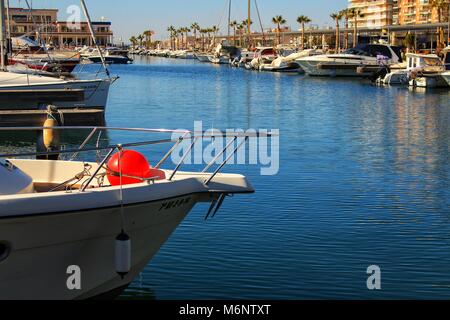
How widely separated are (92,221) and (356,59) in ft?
237

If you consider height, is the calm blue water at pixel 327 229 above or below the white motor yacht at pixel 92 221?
below

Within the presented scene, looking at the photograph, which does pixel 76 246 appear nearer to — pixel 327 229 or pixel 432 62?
pixel 327 229

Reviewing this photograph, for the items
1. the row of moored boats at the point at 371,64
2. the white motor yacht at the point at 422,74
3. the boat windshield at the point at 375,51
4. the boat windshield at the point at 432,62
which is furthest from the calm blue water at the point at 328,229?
the boat windshield at the point at 375,51

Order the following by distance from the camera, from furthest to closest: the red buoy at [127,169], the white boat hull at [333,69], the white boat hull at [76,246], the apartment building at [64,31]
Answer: the apartment building at [64,31], the white boat hull at [333,69], the red buoy at [127,169], the white boat hull at [76,246]

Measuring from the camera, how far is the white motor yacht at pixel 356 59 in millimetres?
79000

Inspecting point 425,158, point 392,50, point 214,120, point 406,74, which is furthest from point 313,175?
point 392,50

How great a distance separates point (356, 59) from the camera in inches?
3123

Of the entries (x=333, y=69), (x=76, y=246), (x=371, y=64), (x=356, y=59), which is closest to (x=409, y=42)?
(x=356, y=59)

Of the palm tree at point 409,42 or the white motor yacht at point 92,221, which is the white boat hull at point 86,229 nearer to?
the white motor yacht at point 92,221

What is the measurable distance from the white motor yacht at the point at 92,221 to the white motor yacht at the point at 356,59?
6953 centimetres

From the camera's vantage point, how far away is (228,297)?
11.1 meters

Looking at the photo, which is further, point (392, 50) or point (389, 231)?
point (392, 50)
